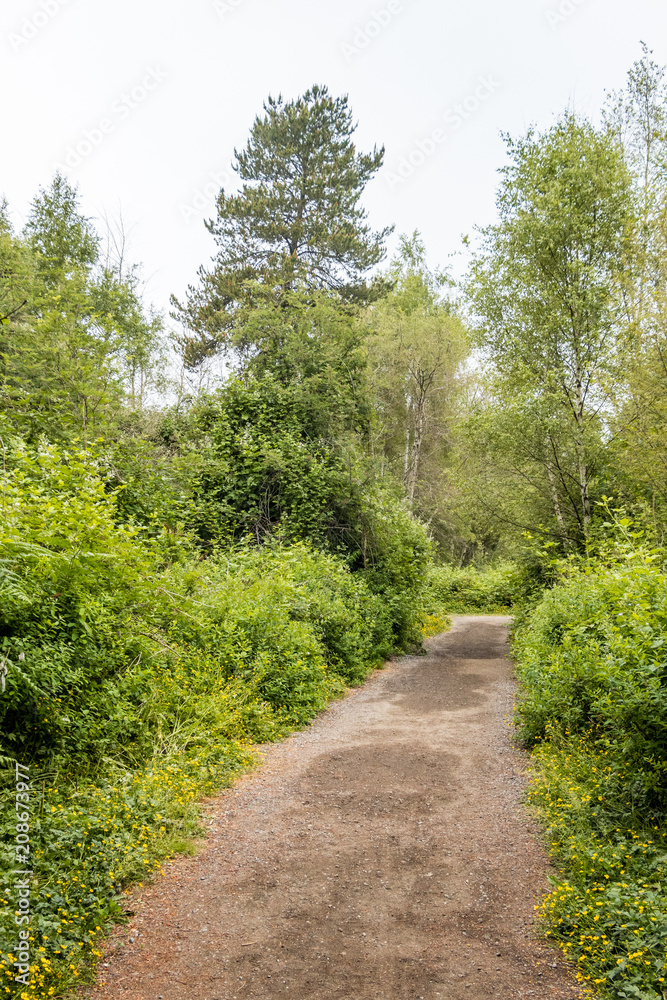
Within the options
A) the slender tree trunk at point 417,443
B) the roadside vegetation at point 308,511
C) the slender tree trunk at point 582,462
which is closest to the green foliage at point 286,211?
the roadside vegetation at point 308,511

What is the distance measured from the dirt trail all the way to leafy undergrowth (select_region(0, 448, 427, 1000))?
0.32 metres

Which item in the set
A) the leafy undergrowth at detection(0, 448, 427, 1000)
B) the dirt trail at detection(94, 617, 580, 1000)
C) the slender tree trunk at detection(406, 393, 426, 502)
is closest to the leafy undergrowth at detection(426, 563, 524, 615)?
the slender tree trunk at detection(406, 393, 426, 502)

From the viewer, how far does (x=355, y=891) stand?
13.3 feet

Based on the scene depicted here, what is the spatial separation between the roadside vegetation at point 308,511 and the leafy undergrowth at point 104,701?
1.1 inches

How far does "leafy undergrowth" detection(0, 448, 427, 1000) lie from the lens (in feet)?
11.6

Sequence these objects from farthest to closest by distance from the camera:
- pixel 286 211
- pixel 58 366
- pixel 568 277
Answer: pixel 286 211, pixel 568 277, pixel 58 366

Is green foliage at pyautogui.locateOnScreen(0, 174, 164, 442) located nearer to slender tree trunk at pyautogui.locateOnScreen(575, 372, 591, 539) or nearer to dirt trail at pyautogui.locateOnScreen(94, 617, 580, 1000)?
dirt trail at pyautogui.locateOnScreen(94, 617, 580, 1000)

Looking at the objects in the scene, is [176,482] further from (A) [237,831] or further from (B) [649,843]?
(B) [649,843]

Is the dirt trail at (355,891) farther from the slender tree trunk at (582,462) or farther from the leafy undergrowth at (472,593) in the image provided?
the leafy undergrowth at (472,593)

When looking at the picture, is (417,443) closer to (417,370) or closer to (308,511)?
(417,370)

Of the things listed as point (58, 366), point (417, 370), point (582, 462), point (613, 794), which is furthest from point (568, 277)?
point (613, 794)

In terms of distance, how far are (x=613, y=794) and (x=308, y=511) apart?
31.1 feet

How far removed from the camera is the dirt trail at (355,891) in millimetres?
3180

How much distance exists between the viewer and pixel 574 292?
46.1ft
